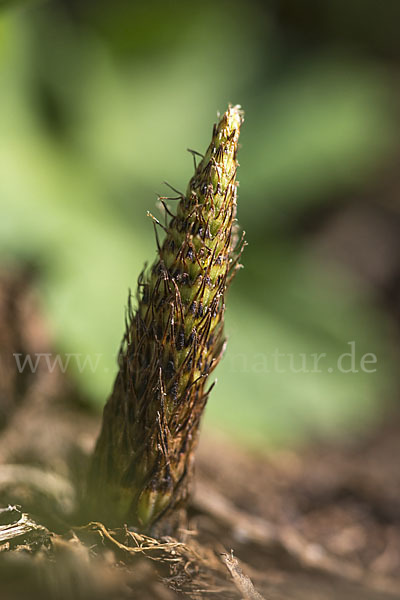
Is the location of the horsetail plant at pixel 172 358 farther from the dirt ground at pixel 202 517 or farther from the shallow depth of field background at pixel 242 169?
the shallow depth of field background at pixel 242 169

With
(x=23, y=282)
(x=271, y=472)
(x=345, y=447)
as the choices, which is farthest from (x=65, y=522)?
(x=345, y=447)

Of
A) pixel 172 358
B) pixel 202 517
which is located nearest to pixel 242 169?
pixel 202 517

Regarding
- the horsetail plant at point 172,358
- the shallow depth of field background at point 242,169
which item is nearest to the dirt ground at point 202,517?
the horsetail plant at point 172,358

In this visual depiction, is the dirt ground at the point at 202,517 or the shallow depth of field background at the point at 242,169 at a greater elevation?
the shallow depth of field background at the point at 242,169

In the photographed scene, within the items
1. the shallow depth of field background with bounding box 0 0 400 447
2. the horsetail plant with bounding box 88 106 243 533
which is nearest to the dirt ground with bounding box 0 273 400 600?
the horsetail plant with bounding box 88 106 243 533

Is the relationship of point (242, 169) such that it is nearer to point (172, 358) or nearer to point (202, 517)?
point (202, 517)

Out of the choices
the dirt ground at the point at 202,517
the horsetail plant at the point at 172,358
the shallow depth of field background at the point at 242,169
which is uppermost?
the shallow depth of field background at the point at 242,169

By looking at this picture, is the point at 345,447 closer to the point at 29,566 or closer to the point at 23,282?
the point at 23,282

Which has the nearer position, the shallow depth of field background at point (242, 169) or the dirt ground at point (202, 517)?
the dirt ground at point (202, 517)
